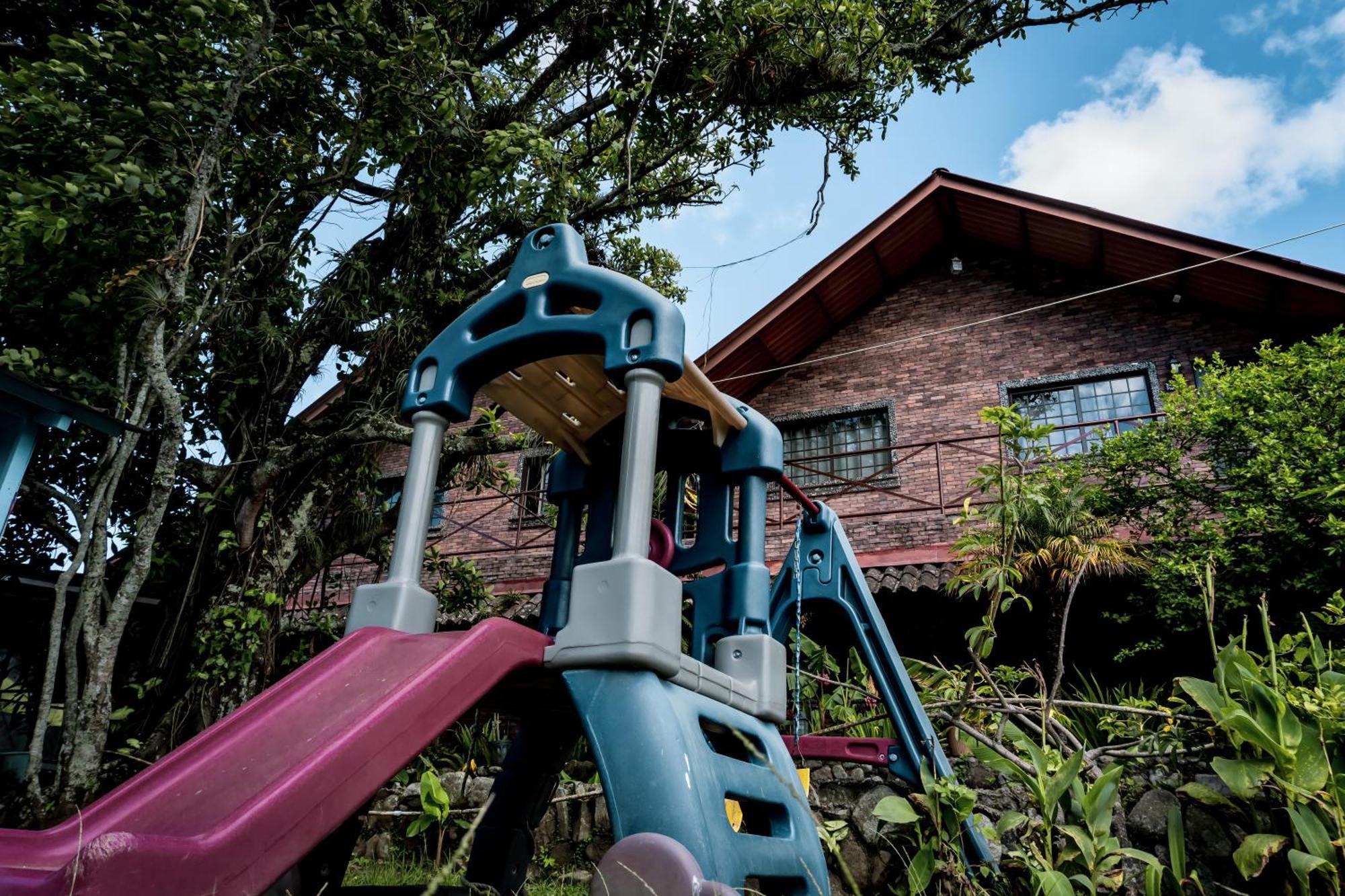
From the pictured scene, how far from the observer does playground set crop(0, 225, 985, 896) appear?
191cm

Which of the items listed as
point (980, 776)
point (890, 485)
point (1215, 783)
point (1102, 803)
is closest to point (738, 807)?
point (1102, 803)

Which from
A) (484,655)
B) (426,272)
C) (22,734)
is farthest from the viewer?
(22,734)

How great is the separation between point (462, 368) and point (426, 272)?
463 centimetres

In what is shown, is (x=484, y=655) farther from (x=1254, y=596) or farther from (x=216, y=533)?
(x=1254, y=596)

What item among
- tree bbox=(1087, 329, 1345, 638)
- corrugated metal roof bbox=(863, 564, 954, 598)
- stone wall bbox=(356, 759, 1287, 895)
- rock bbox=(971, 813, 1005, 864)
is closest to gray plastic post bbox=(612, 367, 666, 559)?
stone wall bbox=(356, 759, 1287, 895)

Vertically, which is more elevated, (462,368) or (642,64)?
(642,64)

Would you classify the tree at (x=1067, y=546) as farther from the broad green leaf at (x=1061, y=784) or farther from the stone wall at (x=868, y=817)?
the broad green leaf at (x=1061, y=784)

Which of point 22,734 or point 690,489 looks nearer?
point 690,489

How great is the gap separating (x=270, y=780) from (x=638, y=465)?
1.37 metres

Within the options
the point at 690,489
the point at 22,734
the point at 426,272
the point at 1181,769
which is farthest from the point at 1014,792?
the point at 22,734

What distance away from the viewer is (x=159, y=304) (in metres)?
5.37

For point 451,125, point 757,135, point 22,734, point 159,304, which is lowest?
point 22,734

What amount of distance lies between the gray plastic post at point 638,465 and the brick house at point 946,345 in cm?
655

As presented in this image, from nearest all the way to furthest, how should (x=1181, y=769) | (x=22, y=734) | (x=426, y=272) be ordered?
(x=1181, y=769) → (x=426, y=272) → (x=22, y=734)
